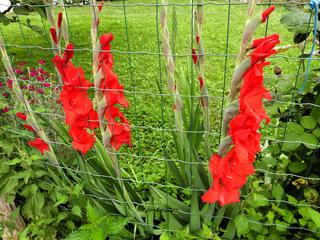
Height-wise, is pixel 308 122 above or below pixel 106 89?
below

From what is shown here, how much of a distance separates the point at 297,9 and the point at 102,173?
1.31 metres

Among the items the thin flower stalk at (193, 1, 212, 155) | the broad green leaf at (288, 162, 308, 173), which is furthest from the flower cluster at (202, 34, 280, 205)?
the broad green leaf at (288, 162, 308, 173)

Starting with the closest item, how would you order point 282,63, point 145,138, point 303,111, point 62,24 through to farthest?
point 62,24, point 303,111, point 145,138, point 282,63

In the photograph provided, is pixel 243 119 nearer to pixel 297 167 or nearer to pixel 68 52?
pixel 297 167

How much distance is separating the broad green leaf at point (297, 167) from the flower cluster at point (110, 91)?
0.84 m

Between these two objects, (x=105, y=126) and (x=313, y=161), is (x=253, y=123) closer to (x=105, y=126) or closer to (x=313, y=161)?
(x=313, y=161)

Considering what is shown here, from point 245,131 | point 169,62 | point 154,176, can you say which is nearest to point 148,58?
point 154,176

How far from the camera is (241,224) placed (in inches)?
63.0

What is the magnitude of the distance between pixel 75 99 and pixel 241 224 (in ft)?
3.15

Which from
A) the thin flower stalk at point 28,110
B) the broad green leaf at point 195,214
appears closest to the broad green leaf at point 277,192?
the broad green leaf at point 195,214

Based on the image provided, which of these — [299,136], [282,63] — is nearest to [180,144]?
[299,136]

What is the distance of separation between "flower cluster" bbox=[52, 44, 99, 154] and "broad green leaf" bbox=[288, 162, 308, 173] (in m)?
1.00

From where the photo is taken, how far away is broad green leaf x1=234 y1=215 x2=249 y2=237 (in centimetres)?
160

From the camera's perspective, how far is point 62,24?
5.15 ft
